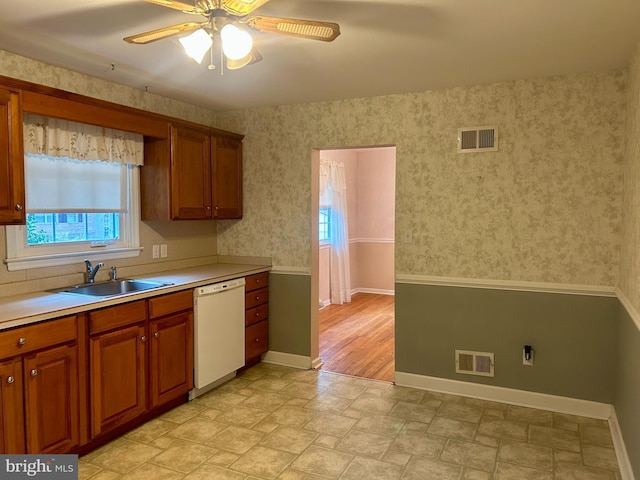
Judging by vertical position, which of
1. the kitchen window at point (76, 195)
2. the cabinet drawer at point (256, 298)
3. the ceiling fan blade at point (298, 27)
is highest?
the ceiling fan blade at point (298, 27)

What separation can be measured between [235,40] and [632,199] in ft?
7.82

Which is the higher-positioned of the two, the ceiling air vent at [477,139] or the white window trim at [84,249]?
the ceiling air vent at [477,139]

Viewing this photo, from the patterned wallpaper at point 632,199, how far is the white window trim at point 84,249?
11.2ft

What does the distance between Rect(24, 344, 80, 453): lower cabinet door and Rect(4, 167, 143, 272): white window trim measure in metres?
0.76

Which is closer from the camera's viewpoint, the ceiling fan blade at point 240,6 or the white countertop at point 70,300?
the ceiling fan blade at point 240,6

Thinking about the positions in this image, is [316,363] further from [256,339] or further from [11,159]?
[11,159]

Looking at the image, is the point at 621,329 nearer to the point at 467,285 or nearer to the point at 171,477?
the point at 467,285

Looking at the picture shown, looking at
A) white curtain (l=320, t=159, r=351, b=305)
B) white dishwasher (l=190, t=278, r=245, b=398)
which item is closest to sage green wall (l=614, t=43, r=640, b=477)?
white dishwasher (l=190, t=278, r=245, b=398)

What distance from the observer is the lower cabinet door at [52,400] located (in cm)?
238

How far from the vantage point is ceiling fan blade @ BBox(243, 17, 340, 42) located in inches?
76.0

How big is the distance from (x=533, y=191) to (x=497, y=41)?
48.7 inches

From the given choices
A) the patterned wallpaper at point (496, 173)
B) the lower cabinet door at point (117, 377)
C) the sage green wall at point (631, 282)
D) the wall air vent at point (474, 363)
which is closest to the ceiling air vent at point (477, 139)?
the patterned wallpaper at point (496, 173)

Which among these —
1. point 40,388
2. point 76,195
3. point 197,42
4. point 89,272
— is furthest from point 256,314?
point 197,42

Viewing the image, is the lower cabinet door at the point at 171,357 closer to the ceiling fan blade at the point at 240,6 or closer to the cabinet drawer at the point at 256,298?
the cabinet drawer at the point at 256,298
